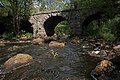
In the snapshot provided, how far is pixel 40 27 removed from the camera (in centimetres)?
3447

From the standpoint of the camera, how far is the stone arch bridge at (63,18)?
29.6 meters

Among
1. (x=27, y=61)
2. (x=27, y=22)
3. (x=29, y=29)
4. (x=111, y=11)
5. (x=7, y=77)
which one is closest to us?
(x=7, y=77)

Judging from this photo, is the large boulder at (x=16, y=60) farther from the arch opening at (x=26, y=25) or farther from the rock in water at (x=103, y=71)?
the arch opening at (x=26, y=25)

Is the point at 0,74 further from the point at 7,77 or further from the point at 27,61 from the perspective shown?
the point at 27,61

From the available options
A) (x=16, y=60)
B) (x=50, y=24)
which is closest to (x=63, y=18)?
(x=50, y=24)

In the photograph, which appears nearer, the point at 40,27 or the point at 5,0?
the point at 5,0

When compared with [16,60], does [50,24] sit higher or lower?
lower

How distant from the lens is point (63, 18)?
107ft

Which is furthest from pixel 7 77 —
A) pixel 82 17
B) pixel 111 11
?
pixel 82 17

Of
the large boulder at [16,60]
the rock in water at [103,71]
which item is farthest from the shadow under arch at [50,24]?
the rock in water at [103,71]

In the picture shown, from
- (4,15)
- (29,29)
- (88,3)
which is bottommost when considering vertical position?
(29,29)

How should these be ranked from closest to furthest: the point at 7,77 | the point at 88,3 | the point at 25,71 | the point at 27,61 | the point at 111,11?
the point at 7,77 < the point at 25,71 < the point at 27,61 < the point at 111,11 < the point at 88,3

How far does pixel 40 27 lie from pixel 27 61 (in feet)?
79.0

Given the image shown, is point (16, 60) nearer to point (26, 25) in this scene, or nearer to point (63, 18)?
point (63, 18)
